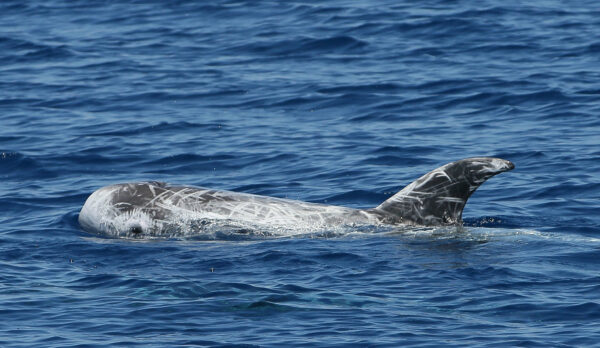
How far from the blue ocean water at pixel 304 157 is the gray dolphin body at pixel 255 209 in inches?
16.9

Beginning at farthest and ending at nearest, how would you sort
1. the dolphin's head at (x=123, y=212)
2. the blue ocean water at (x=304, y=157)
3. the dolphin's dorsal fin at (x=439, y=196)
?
the dolphin's head at (x=123, y=212) → the dolphin's dorsal fin at (x=439, y=196) → the blue ocean water at (x=304, y=157)

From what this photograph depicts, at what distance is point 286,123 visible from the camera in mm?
25703

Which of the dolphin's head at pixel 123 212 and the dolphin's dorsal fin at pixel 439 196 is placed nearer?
the dolphin's dorsal fin at pixel 439 196

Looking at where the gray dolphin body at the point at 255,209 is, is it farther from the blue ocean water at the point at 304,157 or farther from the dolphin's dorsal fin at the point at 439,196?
the blue ocean water at the point at 304,157

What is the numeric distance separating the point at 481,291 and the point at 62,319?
5.16 m

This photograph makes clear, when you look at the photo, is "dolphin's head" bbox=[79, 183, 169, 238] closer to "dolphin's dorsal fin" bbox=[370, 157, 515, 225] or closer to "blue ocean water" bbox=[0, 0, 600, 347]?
"blue ocean water" bbox=[0, 0, 600, 347]

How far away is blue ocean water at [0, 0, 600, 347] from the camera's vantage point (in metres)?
13.2

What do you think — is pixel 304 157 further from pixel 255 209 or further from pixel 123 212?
pixel 123 212

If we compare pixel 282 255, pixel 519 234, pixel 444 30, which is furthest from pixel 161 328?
pixel 444 30

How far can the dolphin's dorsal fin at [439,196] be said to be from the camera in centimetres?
1680

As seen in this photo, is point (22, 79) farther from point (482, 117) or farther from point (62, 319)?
point (62, 319)

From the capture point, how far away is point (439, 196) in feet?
56.1

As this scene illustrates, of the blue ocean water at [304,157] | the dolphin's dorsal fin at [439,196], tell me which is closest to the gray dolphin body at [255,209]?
the dolphin's dorsal fin at [439,196]

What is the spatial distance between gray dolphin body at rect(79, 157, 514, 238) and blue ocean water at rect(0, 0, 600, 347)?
0.43 metres
